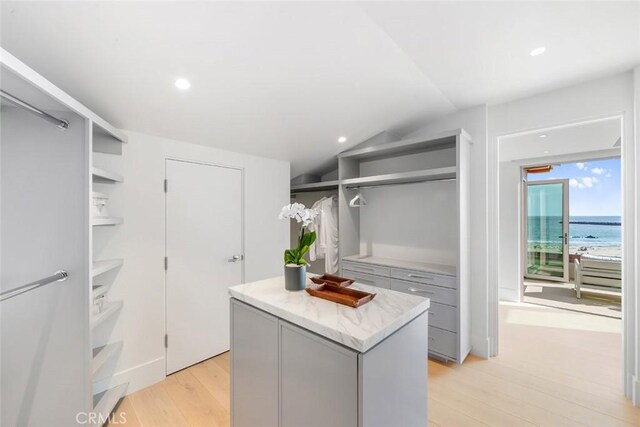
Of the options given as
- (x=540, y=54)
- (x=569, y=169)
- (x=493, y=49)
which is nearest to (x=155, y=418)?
(x=493, y=49)

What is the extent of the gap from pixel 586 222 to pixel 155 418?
7946 millimetres

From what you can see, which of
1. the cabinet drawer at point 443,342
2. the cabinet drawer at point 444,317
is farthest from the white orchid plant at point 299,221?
the cabinet drawer at point 443,342

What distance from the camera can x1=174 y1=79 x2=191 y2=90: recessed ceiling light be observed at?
1.83m

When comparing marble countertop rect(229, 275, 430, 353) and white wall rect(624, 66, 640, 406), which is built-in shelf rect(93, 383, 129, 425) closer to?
marble countertop rect(229, 275, 430, 353)

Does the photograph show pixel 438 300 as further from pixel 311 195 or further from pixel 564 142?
pixel 564 142

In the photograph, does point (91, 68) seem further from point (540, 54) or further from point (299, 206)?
point (540, 54)

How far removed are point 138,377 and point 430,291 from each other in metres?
2.80

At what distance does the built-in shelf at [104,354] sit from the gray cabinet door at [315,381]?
1.45 metres

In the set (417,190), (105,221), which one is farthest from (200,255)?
(417,190)

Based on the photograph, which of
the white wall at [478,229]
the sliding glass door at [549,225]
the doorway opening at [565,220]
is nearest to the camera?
the white wall at [478,229]

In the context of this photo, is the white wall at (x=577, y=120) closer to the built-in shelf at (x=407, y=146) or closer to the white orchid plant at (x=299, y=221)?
the built-in shelf at (x=407, y=146)

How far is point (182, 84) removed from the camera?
1854 mm

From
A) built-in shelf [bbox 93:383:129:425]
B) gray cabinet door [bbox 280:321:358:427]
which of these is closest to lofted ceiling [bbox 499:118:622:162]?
gray cabinet door [bbox 280:321:358:427]

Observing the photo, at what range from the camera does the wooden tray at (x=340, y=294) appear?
1.37 meters
